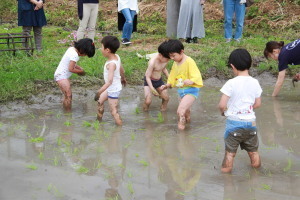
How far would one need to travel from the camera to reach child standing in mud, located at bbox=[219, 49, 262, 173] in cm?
507

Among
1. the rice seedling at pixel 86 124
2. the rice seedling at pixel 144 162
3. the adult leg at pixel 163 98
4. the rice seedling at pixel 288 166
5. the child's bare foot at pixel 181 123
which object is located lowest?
the rice seedling at pixel 144 162

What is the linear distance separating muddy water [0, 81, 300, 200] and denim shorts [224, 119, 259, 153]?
0.25 meters

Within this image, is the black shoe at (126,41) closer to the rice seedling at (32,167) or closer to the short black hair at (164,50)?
the short black hair at (164,50)

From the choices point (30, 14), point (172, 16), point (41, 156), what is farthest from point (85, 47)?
point (172, 16)

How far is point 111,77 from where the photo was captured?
22.0 ft

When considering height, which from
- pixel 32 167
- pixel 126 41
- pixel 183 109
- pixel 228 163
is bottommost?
pixel 32 167

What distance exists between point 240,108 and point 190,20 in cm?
709

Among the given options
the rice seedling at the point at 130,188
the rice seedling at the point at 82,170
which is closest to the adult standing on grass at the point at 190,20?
the rice seedling at the point at 82,170

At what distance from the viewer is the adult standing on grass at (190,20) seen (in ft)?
38.9

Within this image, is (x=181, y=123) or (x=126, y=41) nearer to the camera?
(x=181, y=123)

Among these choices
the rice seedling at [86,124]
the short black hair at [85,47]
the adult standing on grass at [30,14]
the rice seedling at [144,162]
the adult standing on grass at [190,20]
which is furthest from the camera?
the adult standing on grass at [190,20]

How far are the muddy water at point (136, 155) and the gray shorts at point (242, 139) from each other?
0.78ft

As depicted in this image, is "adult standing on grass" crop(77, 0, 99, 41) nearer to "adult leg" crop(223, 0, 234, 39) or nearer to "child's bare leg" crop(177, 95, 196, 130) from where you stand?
"adult leg" crop(223, 0, 234, 39)

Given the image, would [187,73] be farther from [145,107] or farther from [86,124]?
[86,124]
